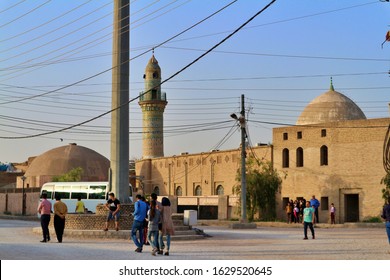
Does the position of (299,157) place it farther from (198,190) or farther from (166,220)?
(166,220)

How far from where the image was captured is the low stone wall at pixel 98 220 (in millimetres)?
21438

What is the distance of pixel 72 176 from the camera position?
6134 cm

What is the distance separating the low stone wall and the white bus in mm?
17516

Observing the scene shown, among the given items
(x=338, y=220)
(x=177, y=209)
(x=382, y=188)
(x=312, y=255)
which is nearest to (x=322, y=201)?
(x=338, y=220)

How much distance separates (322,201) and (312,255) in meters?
27.8

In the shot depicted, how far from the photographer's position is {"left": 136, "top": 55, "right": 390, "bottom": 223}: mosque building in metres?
39.6

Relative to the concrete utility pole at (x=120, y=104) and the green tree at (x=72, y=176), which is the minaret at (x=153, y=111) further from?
the concrete utility pole at (x=120, y=104)

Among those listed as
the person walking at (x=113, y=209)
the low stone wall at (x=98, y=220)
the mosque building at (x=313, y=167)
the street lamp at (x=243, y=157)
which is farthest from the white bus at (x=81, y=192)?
the person walking at (x=113, y=209)

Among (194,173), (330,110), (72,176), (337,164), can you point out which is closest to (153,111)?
(72,176)

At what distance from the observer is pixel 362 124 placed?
131 ft

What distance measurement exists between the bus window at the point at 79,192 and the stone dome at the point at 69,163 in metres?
22.1

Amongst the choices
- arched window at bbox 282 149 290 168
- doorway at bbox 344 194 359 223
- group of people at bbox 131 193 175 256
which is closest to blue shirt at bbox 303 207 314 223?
group of people at bbox 131 193 175 256

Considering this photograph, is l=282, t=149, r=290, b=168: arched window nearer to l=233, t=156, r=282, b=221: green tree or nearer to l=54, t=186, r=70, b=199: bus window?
l=233, t=156, r=282, b=221: green tree

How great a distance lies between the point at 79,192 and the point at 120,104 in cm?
1992
